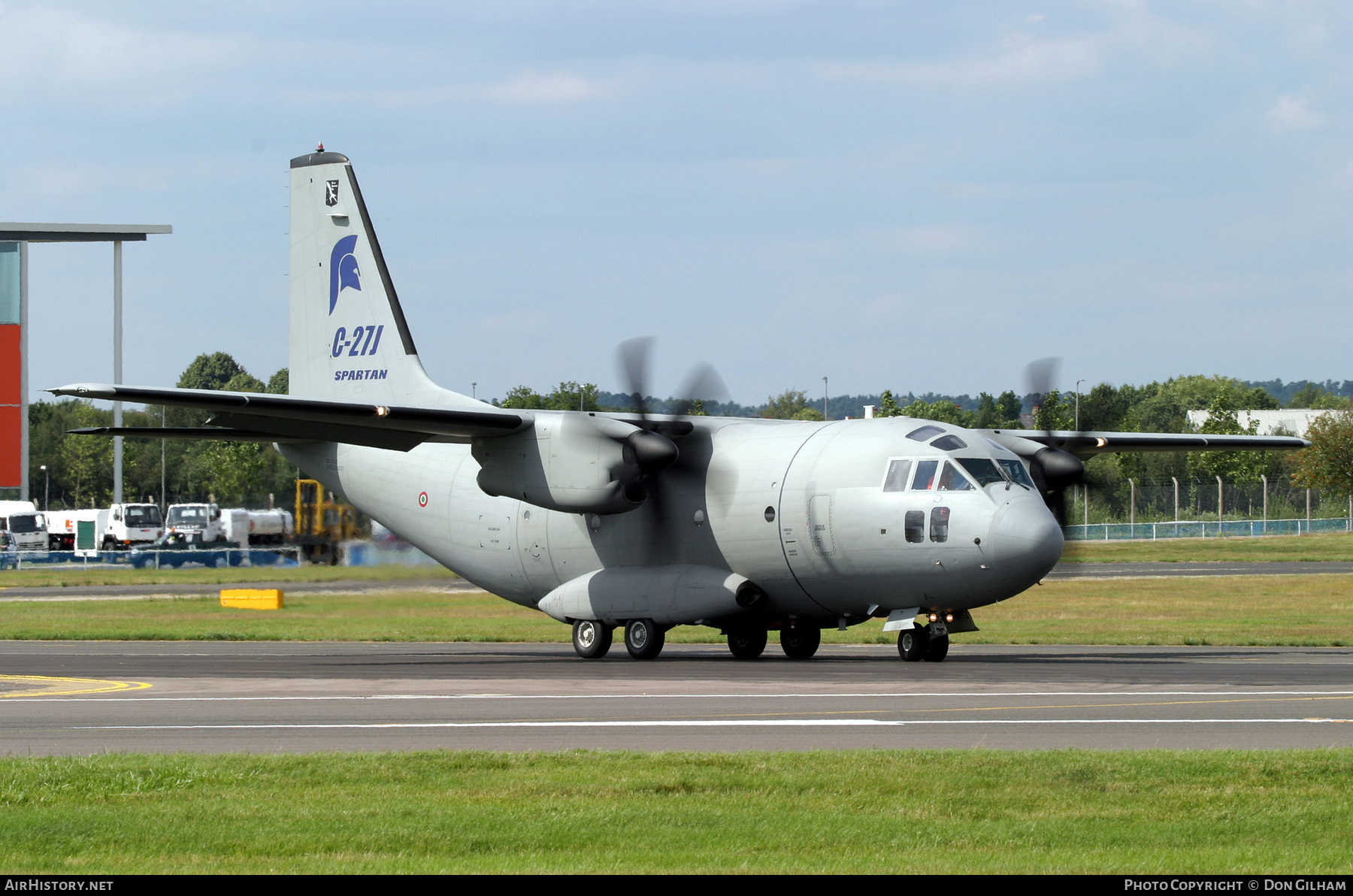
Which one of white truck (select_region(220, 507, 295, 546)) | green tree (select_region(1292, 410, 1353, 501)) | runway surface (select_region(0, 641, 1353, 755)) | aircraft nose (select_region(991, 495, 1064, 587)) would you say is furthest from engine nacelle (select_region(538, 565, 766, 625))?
green tree (select_region(1292, 410, 1353, 501))

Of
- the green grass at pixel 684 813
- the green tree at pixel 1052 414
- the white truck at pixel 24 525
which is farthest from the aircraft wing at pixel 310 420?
the white truck at pixel 24 525

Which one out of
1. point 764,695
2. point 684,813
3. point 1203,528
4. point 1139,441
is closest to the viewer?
point 684,813

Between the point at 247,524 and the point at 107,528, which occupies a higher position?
the point at 247,524

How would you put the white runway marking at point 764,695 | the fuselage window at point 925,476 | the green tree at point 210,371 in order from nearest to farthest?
the white runway marking at point 764,695 < the fuselage window at point 925,476 < the green tree at point 210,371

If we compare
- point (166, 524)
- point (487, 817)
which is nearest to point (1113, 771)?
point (487, 817)

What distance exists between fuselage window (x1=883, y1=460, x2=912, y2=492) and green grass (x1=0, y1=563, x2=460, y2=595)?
1064 centimetres

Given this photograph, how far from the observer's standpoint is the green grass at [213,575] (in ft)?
99.6

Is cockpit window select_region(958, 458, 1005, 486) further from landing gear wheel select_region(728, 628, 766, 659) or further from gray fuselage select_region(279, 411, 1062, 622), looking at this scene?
landing gear wheel select_region(728, 628, 766, 659)

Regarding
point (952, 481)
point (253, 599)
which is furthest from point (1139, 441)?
point (253, 599)

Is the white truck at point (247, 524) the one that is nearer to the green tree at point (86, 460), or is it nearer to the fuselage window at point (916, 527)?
the fuselage window at point (916, 527)

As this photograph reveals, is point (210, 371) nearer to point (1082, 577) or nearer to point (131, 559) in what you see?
point (131, 559)

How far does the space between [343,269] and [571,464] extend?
9.50 m

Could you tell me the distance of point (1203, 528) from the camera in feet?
282

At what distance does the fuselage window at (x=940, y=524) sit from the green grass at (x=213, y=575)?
11412 mm
